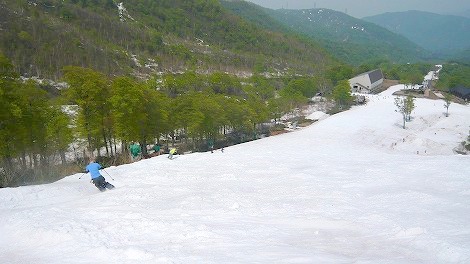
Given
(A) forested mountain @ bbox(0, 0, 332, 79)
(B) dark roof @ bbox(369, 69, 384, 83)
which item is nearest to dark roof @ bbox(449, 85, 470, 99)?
(B) dark roof @ bbox(369, 69, 384, 83)

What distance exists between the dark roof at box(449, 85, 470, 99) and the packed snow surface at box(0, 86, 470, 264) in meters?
75.6

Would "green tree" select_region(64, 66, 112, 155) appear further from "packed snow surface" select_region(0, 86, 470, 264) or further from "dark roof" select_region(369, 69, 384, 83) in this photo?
"dark roof" select_region(369, 69, 384, 83)

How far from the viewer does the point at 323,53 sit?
532 ft

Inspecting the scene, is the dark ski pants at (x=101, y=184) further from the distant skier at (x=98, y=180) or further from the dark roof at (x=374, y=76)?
the dark roof at (x=374, y=76)

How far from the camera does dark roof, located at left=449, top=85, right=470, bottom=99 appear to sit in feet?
259

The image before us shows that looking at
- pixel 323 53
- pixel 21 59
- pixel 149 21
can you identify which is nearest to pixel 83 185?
pixel 21 59

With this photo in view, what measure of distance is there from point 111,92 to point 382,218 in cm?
2126

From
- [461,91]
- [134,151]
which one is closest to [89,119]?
[134,151]

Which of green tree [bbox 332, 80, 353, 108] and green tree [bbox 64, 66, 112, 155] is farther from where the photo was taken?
green tree [bbox 332, 80, 353, 108]

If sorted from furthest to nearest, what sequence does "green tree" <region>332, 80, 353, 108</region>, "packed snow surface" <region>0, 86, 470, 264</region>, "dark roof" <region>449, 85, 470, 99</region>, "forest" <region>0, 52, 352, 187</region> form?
1. "dark roof" <region>449, 85, 470, 99</region>
2. "green tree" <region>332, 80, 353, 108</region>
3. "forest" <region>0, 52, 352, 187</region>
4. "packed snow surface" <region>0, 86, 470, 264</region>

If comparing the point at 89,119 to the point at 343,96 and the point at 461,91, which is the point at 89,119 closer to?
→ the point at 343,96

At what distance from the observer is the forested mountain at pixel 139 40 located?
78625 millimetres

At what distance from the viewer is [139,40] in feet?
359

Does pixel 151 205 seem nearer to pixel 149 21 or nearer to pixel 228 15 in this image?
pixel 149 21
